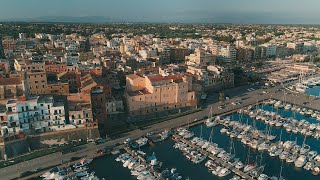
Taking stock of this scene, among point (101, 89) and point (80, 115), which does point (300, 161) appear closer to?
point (80, 115)

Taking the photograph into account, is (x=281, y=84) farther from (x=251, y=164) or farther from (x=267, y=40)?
(x=267, y=40)

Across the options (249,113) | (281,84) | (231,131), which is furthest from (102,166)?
(281,84)

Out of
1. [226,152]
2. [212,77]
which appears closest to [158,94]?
[226,152]

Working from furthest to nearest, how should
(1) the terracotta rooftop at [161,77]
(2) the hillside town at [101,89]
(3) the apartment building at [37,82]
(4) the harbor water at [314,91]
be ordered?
1. (4) the harbor water at [314,91]
2. (1) the terracotta rooftop at [161,77]
3. (3) the apartment building at [37,82]
4. (2) the hillside town at [101,89]

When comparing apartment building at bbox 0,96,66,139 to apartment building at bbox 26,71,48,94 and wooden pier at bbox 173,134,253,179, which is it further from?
wooden pier at bbox 173,134,253,179

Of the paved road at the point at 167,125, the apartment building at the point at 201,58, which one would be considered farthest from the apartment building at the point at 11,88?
the apartment building at the point at 201,58

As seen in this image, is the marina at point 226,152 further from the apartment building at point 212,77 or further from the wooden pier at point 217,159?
the apartment building at point 212,77
